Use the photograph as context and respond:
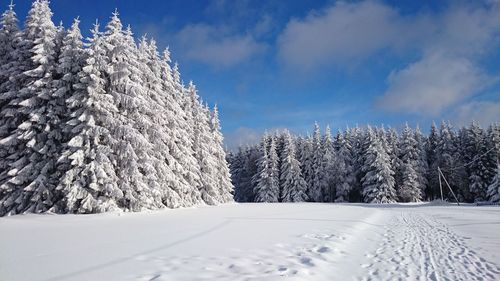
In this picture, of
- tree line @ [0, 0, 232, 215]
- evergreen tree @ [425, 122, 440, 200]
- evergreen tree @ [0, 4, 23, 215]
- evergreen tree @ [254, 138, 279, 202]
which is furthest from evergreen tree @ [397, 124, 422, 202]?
evergreen tree @ [0, 4, 23, 215]

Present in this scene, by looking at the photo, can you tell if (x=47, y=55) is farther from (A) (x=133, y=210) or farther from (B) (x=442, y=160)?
(B) (x=442, y=160)

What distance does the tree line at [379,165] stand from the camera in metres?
56.2

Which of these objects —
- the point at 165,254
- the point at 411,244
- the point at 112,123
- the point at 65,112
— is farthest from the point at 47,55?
the point at 411,244

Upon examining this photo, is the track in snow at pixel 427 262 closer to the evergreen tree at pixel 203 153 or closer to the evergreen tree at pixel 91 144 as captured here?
the evergreen tree at pixel 91 144

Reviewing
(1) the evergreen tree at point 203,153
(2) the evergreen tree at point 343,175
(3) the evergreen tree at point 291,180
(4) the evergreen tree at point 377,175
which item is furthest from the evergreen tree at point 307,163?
(1) the evergreen tree at point 203,153

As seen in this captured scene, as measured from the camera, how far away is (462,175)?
191 ft

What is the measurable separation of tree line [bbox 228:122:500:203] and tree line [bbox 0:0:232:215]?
1501 inches

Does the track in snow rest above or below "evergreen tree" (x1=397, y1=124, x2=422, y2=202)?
below

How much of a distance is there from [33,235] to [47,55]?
15795mm

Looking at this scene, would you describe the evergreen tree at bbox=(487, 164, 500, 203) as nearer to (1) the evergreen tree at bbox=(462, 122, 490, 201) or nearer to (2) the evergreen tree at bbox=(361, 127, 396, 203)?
(1) the evergreen tree at bbox=(462, 122, 490, 201)

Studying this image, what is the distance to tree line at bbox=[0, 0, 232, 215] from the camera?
20.2 metres

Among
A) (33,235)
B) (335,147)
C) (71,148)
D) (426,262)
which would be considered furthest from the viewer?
(335,147)

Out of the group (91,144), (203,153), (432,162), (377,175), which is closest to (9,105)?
(91,144)

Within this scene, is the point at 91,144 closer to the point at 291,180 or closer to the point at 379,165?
the point at 291,180
